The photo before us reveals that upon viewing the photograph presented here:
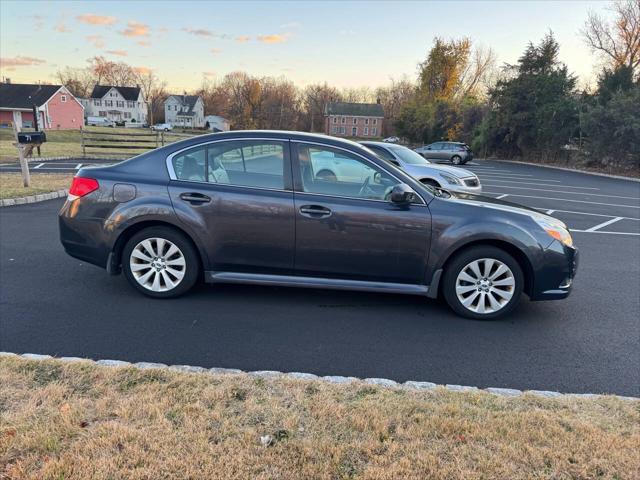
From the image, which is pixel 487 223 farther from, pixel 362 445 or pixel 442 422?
pixel 362 445

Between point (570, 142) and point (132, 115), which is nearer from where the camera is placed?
point (570, 142)

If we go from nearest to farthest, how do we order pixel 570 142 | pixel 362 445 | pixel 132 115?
pixel 362 445, pixel 570 142, pixel 132 115

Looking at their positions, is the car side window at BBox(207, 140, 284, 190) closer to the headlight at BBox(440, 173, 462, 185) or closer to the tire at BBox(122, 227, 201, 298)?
the tire at BBox(122, 227, 201, 298)

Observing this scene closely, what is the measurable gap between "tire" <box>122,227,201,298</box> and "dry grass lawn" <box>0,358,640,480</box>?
1607 mm

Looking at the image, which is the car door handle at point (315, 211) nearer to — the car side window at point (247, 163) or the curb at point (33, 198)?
the car side window at point (247, 163)

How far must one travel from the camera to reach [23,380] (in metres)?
3.05

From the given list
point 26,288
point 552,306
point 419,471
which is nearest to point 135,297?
point 26,288

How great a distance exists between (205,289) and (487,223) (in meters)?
3.03

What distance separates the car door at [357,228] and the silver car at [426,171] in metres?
5.80

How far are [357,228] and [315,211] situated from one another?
0.43 metres

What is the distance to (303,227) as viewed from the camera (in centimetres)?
450

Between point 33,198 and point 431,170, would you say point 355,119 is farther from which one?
point 33,198

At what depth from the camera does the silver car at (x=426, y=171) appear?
10547mm

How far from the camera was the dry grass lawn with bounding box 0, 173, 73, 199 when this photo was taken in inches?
411
